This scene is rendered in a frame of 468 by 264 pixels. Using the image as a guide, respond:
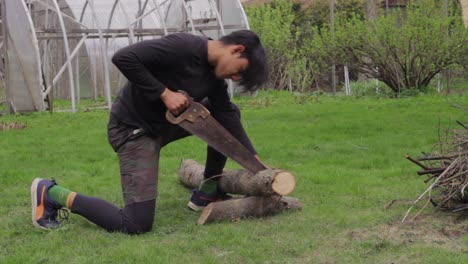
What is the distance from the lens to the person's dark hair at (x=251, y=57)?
527 centimetres

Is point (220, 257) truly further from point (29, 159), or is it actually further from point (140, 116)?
point (29, 159)

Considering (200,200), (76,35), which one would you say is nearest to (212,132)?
(200,200)

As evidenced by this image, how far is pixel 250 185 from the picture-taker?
574cm

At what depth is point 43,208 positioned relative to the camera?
5.56m

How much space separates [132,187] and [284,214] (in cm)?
127

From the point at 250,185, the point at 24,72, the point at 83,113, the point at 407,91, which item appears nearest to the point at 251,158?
the point at 250,185

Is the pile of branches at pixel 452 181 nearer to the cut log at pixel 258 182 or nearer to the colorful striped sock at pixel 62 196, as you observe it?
the cut log at pixel 258 182

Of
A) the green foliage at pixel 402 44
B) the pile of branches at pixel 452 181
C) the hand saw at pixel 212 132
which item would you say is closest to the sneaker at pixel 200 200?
the hand saw at pixel 212 132

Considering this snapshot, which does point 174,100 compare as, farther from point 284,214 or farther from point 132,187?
point 284,214

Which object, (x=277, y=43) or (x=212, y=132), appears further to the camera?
(x=277, y=43)

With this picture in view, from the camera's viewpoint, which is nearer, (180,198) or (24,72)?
(180,198)

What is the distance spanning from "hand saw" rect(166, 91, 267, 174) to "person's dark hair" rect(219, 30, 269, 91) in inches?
14.9

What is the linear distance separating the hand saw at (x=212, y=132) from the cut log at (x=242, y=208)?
10.8 inches

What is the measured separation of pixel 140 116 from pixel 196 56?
64 centimetres
